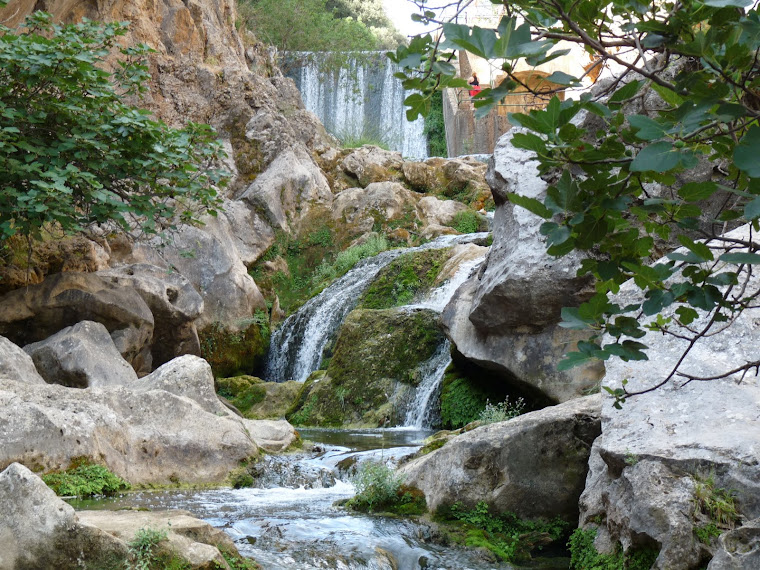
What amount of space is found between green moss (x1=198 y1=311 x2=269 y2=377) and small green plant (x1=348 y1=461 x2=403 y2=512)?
8857 millimetres

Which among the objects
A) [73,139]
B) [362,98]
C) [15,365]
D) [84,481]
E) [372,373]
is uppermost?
[362,98]

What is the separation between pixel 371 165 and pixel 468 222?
176 inches

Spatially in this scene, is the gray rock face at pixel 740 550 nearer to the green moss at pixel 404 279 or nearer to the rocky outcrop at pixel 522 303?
the rocky outcrop at pixel 522 303

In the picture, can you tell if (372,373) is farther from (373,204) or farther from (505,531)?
(373,204)

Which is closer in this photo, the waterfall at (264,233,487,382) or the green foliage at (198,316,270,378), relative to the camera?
the waterfall at (264,233,487,382)

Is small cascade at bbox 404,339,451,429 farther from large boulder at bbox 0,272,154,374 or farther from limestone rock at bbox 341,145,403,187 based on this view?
limestone rock at bbox 341,145,403,187

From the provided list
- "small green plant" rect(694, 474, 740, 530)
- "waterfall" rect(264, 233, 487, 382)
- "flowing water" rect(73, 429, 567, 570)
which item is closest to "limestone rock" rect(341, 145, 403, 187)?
"waterfall" rect(264, 233, 487, 382)

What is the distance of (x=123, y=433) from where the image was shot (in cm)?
645

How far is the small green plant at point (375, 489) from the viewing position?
229 inches

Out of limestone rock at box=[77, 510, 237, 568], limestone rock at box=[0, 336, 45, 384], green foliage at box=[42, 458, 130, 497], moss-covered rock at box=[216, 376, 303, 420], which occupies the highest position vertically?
limestone rock at box=[0, 336, 45, 384]

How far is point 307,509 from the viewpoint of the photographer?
19.4 feet

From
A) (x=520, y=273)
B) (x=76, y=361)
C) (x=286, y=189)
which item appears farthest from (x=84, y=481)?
(x=286, y=189)

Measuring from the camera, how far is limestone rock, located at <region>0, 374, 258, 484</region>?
18.7 ft

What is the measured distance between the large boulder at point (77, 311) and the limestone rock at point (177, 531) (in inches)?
227
